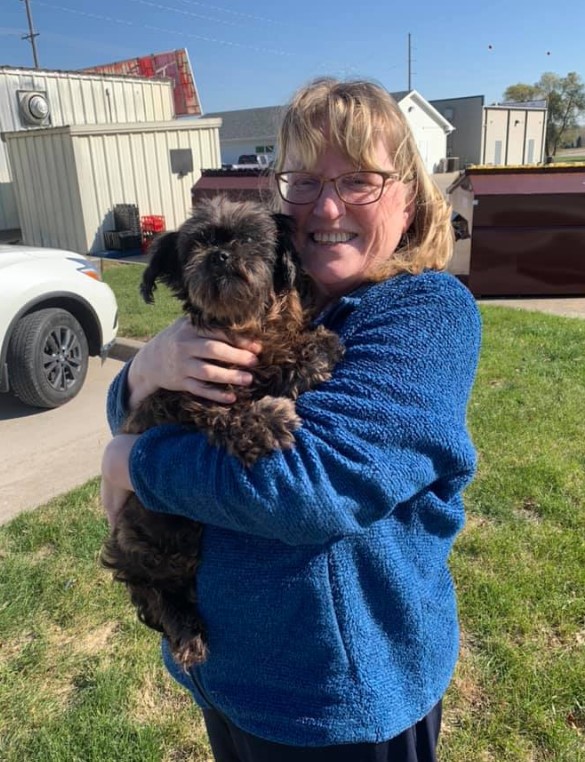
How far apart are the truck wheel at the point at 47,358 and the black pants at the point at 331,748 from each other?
4.97m

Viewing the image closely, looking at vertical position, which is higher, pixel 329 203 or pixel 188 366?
pixel 329 203

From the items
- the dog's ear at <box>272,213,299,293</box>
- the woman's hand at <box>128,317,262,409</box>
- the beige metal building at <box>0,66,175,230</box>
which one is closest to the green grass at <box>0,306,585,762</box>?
the woman's hand at <box>128,317,262,409</box>

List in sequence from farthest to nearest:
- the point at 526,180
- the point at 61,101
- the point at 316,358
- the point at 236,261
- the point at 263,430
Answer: the point at 61,101, the point at 526,180, the point at 236,261, the point at 316,358, the point at 263,430

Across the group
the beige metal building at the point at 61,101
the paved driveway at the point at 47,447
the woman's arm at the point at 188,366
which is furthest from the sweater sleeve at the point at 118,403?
the beige metal building at the point at 61,101

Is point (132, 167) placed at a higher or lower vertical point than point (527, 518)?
higher

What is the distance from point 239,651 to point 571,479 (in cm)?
350

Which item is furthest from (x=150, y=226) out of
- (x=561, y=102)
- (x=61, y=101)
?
Answer: (x=561, y=102)

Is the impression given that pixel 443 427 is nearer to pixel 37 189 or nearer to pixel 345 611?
pixel 345 611

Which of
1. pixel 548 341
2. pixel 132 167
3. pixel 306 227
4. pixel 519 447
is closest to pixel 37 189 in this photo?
pixel 132 167

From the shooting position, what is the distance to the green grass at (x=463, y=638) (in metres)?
2.71

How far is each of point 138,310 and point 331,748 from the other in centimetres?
837

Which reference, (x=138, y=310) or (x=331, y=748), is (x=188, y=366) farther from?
(x=138, y=310)

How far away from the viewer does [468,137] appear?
213 feet

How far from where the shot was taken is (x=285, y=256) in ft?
6.04
